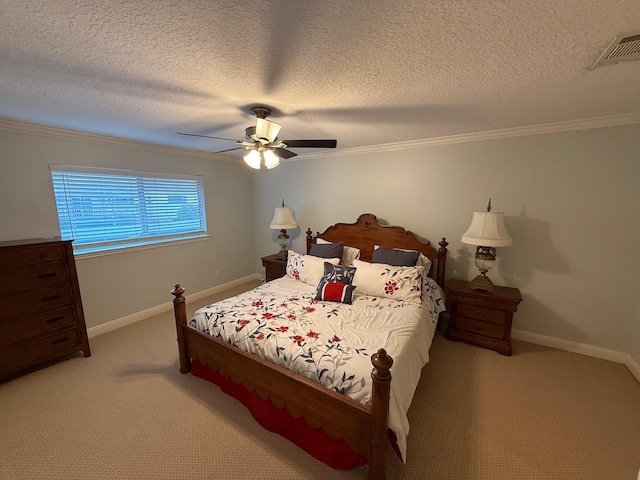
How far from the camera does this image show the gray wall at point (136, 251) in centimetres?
246

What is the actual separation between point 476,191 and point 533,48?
1829 millimetres

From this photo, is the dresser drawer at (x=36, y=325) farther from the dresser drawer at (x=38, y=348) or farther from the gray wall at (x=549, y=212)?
the gray wall at (x=549, y=212)

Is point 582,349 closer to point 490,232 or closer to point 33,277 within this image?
point 490,232

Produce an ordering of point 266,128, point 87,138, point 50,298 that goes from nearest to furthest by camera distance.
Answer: point 266,128
point 50,298
point 87,138

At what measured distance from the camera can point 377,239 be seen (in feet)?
11.0

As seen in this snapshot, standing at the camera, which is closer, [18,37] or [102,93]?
[18,37]

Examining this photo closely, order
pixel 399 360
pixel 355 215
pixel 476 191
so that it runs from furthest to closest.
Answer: pixel 355 215 → pixel 476 191 → pixel 399 360

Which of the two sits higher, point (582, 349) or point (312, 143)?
point (312, 143)

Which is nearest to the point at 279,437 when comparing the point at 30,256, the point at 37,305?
the point at 37,305

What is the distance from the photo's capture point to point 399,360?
1.66m

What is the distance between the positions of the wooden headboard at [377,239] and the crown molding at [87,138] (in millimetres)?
2246

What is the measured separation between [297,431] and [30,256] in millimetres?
2615

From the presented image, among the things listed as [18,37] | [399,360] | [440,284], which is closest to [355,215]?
[440,284]

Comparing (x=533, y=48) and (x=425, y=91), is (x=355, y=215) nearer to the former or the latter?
(x=425, y=91)
